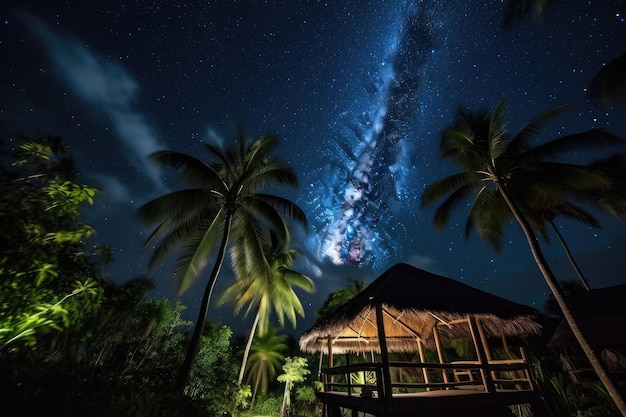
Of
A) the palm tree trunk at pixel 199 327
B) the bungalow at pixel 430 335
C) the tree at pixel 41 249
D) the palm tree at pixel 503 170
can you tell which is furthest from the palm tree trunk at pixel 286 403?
the tree at pixel 41 249

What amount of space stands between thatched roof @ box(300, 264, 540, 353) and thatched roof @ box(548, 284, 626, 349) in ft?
15.1

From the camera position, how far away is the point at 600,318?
36.3 feet

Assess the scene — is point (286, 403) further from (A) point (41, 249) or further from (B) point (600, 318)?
(A) point (41, 249)

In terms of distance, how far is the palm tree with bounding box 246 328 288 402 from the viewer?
26.7m

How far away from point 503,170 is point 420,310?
6.65m

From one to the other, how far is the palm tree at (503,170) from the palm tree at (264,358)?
22.6 meters

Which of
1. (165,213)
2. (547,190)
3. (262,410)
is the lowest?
(262,410)

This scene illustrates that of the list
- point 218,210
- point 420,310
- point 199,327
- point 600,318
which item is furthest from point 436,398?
point 600,318

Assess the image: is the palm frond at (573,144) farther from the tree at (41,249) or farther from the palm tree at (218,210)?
the tree at (41,249)

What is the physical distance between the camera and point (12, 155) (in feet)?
15.5

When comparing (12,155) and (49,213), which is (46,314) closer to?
(49,213)

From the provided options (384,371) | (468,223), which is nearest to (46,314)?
(384,371)

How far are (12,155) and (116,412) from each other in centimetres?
495

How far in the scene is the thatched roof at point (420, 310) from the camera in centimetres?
694
